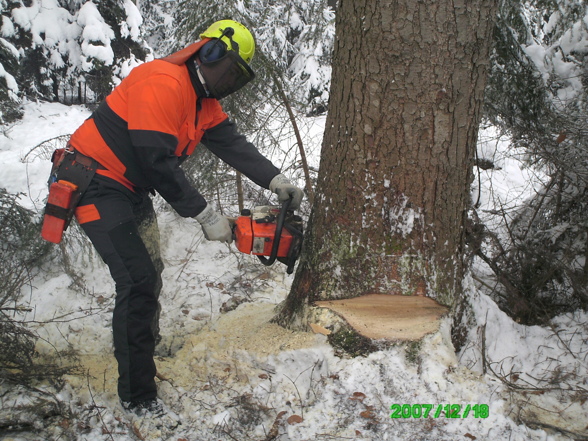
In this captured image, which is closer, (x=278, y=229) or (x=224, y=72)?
(x=224, y=72)

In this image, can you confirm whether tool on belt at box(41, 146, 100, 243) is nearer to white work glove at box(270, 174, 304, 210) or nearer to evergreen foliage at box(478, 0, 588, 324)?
white work glove at box(270, 174, 304, 210)

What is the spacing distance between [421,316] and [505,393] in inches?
22.6

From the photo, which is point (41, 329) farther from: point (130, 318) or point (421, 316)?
point (421, 316)

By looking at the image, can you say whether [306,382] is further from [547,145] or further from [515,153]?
[515,153]

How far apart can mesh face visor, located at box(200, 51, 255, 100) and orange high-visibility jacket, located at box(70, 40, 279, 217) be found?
0.11m

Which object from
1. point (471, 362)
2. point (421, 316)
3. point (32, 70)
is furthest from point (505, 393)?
point (32, 70)

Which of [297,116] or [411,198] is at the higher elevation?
[297,116]

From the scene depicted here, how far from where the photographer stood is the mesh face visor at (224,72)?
2.47 m

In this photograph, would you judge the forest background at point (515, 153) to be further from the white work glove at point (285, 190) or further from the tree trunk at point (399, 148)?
the white work glove at point (285, 190)

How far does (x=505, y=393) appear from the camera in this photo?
93.5 inches

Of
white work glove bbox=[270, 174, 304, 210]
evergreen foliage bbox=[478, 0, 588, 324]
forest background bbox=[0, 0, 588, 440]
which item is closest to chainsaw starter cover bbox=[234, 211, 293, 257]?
white work glove bbox=[270, 174, 304, 210]

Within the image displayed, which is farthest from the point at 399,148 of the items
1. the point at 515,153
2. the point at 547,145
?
the point at 515,153

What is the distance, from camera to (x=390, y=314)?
8.50ft
